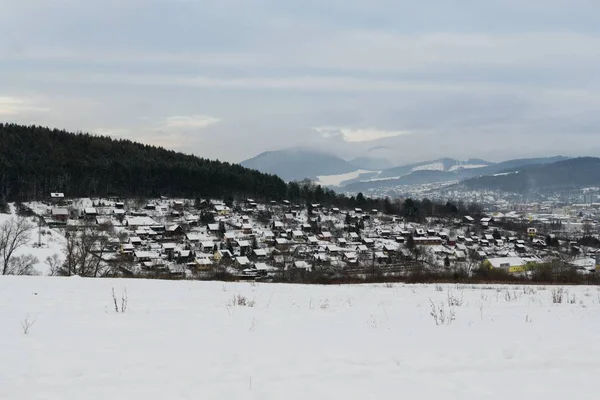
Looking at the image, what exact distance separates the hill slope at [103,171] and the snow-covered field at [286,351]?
91984mm

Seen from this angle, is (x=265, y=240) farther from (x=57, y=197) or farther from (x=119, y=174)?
(x=119, y=174)

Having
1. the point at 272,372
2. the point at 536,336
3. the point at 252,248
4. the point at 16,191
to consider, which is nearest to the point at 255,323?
the point at 272,372

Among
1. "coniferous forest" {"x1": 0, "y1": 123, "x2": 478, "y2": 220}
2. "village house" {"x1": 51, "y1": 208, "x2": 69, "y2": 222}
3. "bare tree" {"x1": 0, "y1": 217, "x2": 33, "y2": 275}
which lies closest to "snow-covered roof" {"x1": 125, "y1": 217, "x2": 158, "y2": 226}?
"village house" {"x1": 51, "y1": 208, "x2": 69, "y2": 222}

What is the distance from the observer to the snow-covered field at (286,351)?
4.34 m

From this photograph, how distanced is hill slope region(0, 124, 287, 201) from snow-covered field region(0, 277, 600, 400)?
92.0 metres

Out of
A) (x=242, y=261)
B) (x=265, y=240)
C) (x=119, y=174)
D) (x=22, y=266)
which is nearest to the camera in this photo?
(x=22, y=266)

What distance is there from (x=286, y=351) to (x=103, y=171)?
345 feet

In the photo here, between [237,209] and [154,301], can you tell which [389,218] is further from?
[154,301]

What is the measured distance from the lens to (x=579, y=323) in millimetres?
7426

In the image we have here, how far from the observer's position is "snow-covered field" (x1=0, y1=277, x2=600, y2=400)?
434 centimetres

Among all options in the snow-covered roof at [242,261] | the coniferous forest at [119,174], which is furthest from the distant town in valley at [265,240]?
the coniferous forest at [119,174]

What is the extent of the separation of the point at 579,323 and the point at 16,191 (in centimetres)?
9918

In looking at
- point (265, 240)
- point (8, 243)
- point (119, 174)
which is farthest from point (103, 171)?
point (8, 243)

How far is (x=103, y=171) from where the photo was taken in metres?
99.8
